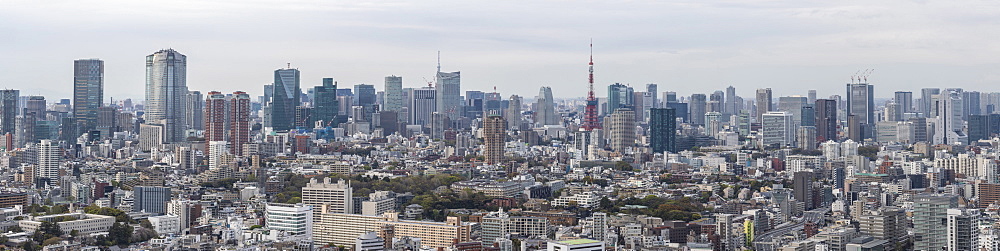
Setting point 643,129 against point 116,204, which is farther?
point 643,129

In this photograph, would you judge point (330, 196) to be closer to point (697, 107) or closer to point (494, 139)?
point (494, 139)

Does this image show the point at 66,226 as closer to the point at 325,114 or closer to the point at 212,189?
the point at 212,189

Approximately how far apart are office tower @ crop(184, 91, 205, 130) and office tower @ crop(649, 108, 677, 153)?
17.5 meters

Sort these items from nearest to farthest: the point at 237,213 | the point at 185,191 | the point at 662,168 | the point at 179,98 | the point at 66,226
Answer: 1. the point at 66,226
2. the point at 237,213
3. the point at 185,191
4. the point at 662,168
5. the point at 179,98

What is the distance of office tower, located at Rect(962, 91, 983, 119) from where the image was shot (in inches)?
2277

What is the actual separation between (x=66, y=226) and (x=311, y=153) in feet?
75.5

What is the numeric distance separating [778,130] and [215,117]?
64.6 ft

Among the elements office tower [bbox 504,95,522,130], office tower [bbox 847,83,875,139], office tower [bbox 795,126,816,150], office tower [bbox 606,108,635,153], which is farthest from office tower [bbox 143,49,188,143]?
office tower [bbox 847,83,875,139]

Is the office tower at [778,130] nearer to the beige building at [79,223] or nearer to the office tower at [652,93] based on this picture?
the office tower at [652,93]

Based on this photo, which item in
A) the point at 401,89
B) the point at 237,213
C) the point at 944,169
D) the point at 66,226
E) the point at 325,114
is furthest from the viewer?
the point at 401,89

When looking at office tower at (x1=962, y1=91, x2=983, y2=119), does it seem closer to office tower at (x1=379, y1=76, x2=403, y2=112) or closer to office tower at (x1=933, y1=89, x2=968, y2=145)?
office tower at (x1=933, y1=89, x2=968, y2=145)

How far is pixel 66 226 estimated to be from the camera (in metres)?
19.0

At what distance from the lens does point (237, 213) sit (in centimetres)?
2291

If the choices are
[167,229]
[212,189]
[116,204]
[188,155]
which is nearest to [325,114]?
[188,155]
